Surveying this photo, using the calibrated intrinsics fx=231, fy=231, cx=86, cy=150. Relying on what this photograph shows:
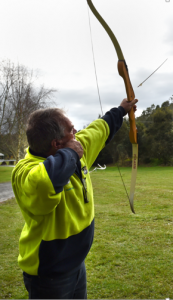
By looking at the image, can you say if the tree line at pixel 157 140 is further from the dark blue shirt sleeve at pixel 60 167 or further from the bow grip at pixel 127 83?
the dark blue shirt sleeve at pixel 60 167

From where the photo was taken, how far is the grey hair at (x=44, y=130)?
1.16 m

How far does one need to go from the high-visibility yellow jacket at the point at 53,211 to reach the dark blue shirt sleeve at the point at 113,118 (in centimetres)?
42

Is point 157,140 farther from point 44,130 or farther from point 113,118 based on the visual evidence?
point 44,130

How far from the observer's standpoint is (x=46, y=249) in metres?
1.17

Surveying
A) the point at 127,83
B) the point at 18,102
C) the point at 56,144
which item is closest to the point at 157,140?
the point at 18,102

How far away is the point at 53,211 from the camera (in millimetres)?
1156

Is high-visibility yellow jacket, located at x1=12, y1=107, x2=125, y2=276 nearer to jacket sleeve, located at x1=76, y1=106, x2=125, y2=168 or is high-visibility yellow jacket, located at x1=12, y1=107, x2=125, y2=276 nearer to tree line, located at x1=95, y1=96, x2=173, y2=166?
jacket sleeve, located at x1=76, y1=106, x2=125, y2=168

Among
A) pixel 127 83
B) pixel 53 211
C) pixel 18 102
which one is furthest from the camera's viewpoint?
pixel 18 102

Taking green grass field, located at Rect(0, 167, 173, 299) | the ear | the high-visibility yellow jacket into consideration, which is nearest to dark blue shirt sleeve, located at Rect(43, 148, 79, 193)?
the high-visibility yellow jacket

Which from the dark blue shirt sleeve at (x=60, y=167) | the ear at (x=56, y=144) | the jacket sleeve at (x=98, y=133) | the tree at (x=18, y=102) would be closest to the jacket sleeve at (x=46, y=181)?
the dark blue shirt sleeve at (x=60, y=167)

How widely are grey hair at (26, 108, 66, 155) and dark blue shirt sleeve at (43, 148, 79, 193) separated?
0.15m

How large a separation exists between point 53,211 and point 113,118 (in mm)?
869

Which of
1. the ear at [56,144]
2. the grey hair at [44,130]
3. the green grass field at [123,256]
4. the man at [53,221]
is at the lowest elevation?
the green grass field at [123,256]

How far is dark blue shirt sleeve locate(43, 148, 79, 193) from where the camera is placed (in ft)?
3.20
